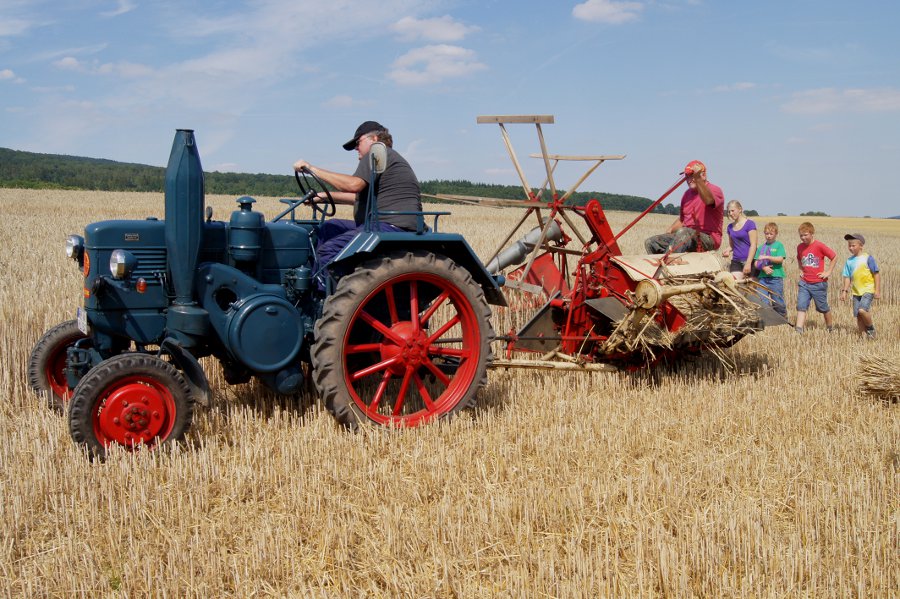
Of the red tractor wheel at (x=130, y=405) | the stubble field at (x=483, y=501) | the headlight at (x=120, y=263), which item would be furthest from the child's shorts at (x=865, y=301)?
the headlight at (x=120, y=263)

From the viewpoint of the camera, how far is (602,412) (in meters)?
5.16

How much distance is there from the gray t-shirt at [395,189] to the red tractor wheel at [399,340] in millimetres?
475

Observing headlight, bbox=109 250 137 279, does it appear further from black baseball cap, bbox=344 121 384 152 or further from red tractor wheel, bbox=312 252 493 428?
black baseball cap, bbox=344 121 384 152

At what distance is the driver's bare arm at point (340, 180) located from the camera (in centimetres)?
485

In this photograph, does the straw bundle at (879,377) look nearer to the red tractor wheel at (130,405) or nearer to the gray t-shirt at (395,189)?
the gray t-shirt at (395,189)

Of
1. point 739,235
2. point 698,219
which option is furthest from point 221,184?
point 698,219

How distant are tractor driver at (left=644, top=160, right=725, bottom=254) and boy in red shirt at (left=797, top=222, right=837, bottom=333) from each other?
2.77m

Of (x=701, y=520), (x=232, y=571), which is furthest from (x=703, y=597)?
(x=232, y=571)

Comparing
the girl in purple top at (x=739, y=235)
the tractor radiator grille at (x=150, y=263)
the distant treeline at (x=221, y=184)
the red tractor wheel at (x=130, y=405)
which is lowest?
the red tractor wheel at (x=130, y=405)

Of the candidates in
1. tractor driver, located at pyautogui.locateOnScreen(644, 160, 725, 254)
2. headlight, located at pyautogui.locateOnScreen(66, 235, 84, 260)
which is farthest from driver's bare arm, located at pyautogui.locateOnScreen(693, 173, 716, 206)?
headlight, located at pyautogui.locateOnScreen(66, 235, 84, 260)

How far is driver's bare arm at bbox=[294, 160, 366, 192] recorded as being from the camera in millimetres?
4852

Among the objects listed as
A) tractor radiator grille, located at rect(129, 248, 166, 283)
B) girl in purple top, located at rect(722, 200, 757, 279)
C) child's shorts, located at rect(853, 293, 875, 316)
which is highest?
girl in purple top, located at rect(722, 200, 757, 279)

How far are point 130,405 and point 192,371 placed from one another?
1.29 feet

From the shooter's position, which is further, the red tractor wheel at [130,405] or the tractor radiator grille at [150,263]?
the tractor radiator grille at [150,263]
